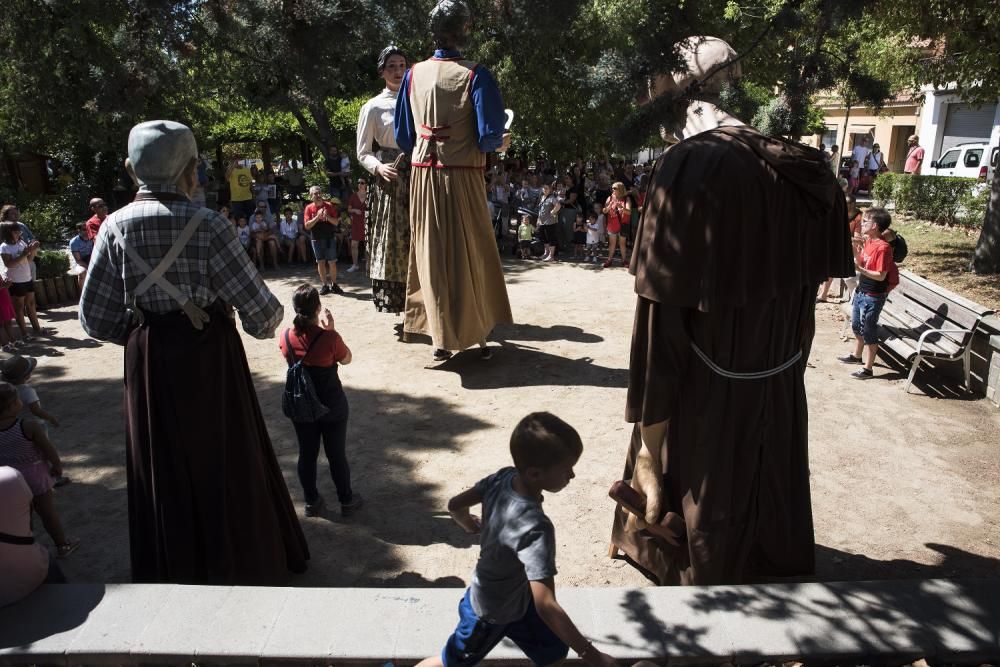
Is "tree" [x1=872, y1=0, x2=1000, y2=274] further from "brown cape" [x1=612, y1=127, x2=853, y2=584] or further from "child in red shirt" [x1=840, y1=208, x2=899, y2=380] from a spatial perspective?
"brown cape" [x1=612, y1=127, x2=853, y2=584]

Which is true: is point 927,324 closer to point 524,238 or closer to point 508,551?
point 508,551

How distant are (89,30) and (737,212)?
1383 cm

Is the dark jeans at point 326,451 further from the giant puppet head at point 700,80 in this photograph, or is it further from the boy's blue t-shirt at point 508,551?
the giant puppet head at point 700,80

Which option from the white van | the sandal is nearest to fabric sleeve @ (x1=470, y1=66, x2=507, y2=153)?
the sandal

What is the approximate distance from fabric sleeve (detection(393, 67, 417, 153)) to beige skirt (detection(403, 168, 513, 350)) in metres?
0.27

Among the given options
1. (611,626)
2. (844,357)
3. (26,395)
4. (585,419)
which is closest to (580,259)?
(844,357)

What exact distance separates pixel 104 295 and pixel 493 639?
6.33 ft

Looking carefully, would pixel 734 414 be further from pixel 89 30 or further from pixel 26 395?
pixel 89 30

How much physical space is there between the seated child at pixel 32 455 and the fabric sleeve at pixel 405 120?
3.31 meters

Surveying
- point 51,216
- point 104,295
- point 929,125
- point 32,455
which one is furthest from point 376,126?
point 929,125

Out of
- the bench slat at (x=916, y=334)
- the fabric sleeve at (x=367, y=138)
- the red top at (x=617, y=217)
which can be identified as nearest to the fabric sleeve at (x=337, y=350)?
the fabric sleeve at (x=367, y=138)

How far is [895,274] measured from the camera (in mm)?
6371

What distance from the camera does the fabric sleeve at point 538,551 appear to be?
2107 millimetres

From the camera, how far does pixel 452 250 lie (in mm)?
5844
